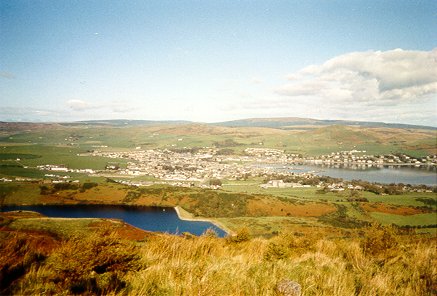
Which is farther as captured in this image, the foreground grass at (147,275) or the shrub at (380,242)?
the shrub at (380,242)

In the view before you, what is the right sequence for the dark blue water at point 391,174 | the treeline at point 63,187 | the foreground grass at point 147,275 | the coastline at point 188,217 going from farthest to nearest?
1. the dark blue water at point 391,174
2. the treeline at point 63,187
3. the coastline at point 188,217
4. the foreground grass at point 147,275

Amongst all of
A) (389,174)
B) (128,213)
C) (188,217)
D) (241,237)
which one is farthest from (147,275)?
(389,174)

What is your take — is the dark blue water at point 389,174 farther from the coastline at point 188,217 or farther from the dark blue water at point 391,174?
the coastline at point 188,217

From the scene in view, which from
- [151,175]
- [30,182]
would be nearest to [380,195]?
[151,175]

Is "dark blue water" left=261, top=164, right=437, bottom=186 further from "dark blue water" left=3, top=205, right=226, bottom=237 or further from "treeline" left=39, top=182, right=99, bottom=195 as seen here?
"treeline" left=39, top=182, right=99, bottom=195

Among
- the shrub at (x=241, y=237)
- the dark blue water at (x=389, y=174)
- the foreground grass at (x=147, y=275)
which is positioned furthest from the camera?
the dark blue water at (x=389, y=174)

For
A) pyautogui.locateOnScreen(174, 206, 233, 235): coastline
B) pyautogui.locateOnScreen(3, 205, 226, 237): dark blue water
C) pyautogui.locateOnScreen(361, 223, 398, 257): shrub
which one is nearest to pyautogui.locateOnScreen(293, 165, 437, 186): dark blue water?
pyautogui.locateOnScreen(174, 206, 233, 235): coastline

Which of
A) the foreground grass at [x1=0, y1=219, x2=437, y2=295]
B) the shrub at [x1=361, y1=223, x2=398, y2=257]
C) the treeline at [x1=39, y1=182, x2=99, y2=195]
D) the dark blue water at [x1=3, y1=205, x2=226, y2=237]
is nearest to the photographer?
the foreground grass at [x1=0, y1=219, x2=437, y2=295]

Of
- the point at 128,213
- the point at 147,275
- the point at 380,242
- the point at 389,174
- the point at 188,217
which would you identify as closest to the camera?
the point at 147,275

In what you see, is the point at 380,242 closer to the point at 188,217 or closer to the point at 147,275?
the point at 147,275

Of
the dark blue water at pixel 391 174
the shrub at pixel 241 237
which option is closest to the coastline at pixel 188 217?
the shrub at pixel 241 237
